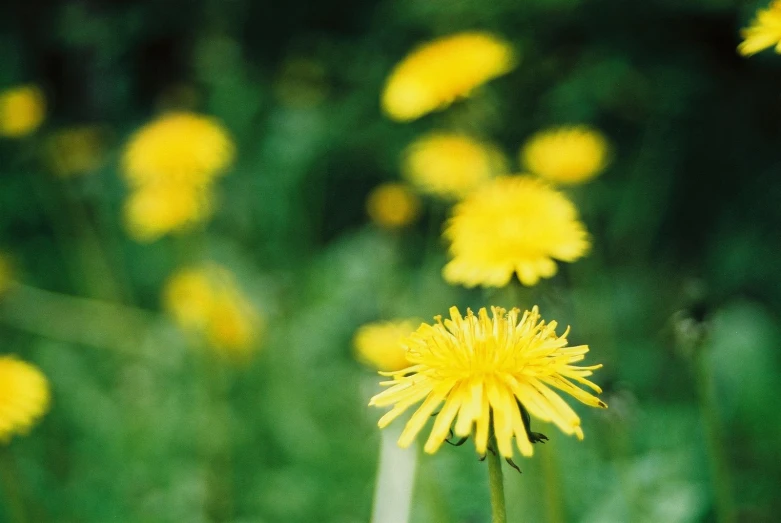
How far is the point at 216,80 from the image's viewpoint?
3.97 metres

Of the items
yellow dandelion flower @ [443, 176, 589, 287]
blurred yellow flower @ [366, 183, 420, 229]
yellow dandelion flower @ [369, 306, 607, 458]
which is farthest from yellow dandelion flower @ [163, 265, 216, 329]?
yellow dandelion flower @ [369, 306, 607, 458]

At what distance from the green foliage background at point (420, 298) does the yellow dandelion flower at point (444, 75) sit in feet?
0.57

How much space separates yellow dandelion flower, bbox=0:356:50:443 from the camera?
163 centimetres

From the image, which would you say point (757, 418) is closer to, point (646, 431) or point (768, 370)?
point (768, 370)

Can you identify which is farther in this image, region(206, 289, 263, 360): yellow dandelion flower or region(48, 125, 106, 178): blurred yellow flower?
region(48, 125, 106, 178): blurred yellow flower

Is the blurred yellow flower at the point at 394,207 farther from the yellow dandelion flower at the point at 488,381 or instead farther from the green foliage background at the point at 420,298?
the yellow dandelion flower at the point at 488,381

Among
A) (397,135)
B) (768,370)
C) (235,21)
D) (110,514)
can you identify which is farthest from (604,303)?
(235,21)

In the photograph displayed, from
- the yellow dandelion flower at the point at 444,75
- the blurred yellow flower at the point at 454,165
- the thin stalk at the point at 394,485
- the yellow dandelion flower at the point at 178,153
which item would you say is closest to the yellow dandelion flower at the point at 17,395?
the thin stalk at the point at 394,485

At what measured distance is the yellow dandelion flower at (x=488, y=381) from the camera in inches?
32.0

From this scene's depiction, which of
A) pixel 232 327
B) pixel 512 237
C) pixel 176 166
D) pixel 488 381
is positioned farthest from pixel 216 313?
pixel 488 381

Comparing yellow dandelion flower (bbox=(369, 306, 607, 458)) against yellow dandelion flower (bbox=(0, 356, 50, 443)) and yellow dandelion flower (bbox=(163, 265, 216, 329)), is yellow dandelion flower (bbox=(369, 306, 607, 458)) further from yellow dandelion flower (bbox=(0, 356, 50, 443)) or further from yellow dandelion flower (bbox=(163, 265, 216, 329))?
yellow dandelion flower (bbox=(163, 265, 216, 329))

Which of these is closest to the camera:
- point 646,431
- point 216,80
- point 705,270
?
point 646,431

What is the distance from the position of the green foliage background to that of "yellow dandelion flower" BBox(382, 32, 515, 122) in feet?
0.57

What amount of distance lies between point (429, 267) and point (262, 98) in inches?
73.1
